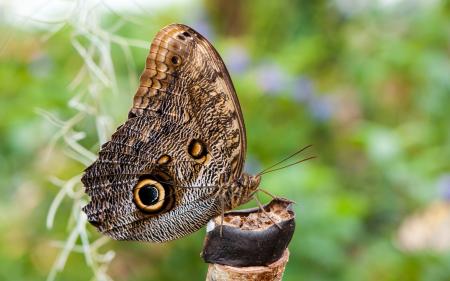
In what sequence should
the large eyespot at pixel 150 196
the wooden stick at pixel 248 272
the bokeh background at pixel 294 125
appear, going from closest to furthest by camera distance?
the wooden stick at pixel 248 272, the large eyespot at pixel 150 196, the bokeh background at pixel 294 125

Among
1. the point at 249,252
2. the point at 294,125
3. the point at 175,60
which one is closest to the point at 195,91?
the point at 175,60

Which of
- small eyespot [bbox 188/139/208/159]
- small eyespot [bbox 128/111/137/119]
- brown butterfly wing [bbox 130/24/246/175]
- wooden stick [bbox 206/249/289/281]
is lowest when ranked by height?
wooden stick [bbox 206/249/289/281]

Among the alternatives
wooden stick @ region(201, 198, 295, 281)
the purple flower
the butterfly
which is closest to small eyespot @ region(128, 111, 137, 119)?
→ the butterfly

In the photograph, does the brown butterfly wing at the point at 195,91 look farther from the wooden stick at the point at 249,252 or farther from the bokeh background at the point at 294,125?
the wooden stick at the point at 249,252

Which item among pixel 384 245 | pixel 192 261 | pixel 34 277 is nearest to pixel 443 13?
pixel 384 245

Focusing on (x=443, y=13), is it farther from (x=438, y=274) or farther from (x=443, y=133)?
(x=438, y=274)

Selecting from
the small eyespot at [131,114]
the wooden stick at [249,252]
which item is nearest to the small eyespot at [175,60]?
the small eyespot at [131,114]

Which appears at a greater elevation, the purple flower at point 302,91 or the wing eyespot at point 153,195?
the purple flower at point 302,91

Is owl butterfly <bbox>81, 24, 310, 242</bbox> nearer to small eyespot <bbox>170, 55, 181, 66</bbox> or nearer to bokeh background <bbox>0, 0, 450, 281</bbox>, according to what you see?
small eyespot <bbox>170, 55, 181, 66</bbox>
